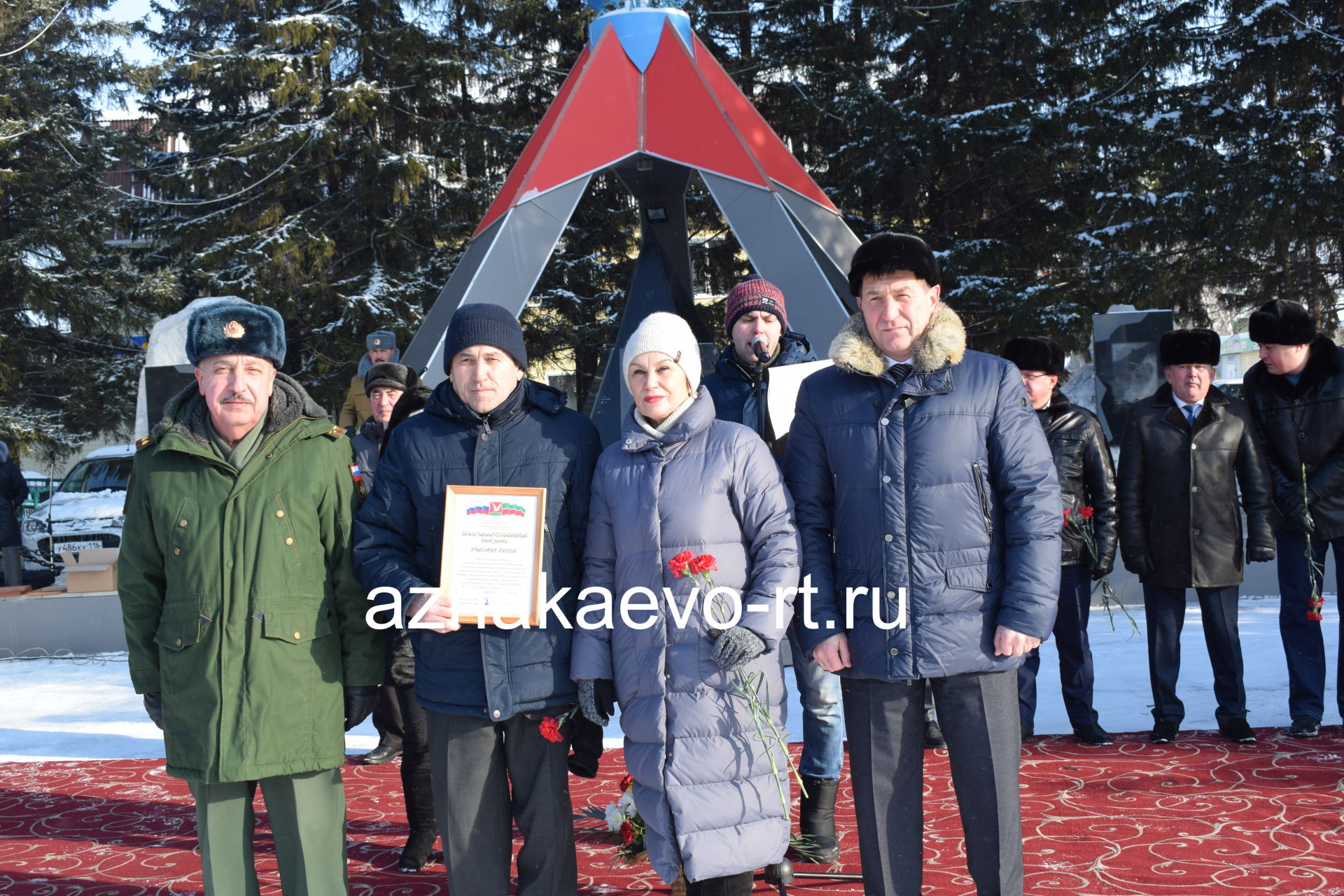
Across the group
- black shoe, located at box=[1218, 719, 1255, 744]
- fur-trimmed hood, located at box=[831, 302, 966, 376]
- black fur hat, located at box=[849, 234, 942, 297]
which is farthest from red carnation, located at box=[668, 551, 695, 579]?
black shoe, located at box=[1218, 719, 1255, 744]

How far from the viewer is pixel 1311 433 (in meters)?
4.86

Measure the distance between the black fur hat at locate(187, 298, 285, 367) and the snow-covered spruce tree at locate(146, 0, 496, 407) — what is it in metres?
12.5

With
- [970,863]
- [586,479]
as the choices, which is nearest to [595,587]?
[586,479]

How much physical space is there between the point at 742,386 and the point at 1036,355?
72.9 inches

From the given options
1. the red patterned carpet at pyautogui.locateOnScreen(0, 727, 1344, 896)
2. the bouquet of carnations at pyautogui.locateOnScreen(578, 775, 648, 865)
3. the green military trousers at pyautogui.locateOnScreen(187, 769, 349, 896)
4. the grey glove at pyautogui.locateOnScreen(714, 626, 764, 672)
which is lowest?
the red patterned carpet at pyautogui.locateOnScreen(0, 727, 1344, 896)

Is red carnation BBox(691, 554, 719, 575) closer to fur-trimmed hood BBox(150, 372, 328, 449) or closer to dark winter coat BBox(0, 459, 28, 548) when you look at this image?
fur-trimmed hood BBox(150, 372, 328, 449)

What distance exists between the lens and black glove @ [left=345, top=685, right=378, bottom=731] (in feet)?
9.41

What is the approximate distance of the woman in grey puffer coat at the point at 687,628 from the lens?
257 cm

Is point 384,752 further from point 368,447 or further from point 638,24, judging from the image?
point 638,24

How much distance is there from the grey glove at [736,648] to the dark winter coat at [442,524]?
445mm

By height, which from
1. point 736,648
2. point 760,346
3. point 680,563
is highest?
point 760,346

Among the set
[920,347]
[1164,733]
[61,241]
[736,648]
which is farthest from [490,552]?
[61,241]

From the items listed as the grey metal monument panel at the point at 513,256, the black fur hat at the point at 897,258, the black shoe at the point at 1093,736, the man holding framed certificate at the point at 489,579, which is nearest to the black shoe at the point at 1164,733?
the black shoe at the point at 1093,736

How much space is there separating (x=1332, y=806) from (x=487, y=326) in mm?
3414
